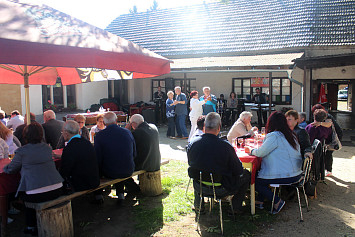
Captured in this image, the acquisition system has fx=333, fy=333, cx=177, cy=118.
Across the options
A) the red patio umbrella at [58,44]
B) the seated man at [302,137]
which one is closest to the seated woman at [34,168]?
the red patio umbrella at [58,44]

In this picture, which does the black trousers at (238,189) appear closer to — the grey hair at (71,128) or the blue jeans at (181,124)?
the grey hair at (71,128)

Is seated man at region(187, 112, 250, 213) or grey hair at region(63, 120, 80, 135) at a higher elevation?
grey hair at region(63, 120, 80, 135)

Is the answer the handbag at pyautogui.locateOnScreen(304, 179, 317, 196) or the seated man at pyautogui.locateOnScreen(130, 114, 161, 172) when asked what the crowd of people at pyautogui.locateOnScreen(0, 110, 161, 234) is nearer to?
the seated man at pyautogui.locateOnScreen(130, 114, 161, 172)

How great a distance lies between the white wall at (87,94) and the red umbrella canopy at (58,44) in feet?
42.5

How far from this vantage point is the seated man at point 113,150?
4398mm

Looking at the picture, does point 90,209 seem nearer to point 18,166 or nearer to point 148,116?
point 18,166

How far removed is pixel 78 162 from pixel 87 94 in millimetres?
13237

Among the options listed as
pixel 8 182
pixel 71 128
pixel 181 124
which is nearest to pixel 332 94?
pixel 181 124

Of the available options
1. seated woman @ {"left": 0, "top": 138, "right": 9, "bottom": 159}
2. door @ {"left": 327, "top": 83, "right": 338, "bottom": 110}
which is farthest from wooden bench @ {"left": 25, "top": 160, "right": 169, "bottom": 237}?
door @ {"left": 327, "top": 83, "right": 338, "bottom": 110}

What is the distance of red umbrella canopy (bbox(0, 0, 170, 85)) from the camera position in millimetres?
2869

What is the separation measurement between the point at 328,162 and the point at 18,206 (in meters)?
5.03

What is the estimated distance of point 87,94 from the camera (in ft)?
54.5

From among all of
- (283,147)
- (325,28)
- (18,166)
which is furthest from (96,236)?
(325,28)

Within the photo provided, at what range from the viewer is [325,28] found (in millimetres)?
13617
